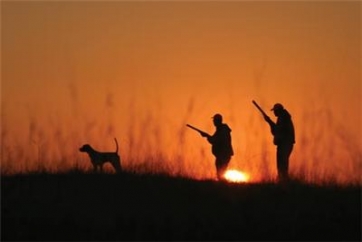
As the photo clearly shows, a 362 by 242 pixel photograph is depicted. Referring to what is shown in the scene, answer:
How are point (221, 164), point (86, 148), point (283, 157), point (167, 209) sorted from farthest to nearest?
point (86, 148) < point (221, 164) < point (283, 157) < point (167, 209)

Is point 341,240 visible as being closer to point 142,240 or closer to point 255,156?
point 142,240

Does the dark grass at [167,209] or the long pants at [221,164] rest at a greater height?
the long pants at [221,164]

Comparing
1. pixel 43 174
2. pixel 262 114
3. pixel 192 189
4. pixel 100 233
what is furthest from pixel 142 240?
pixel 262 114

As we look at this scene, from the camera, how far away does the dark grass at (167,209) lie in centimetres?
1397

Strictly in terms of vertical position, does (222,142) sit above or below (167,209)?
above

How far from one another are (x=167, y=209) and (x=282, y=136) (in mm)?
3911

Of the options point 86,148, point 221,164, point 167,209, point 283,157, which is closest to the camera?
point 167,209

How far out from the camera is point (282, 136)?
18.1 meters

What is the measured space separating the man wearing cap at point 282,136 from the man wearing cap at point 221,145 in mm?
1169

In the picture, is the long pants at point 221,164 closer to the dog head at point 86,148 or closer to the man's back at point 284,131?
the man's back at point 284,131

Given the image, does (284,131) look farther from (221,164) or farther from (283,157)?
(221,164)

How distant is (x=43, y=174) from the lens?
17.5m

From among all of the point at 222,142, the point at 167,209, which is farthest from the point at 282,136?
the point at 167,209

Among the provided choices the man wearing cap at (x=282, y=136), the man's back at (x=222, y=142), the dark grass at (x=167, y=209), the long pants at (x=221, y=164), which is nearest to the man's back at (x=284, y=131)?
the man wearing cap at (x=282, y=136)
